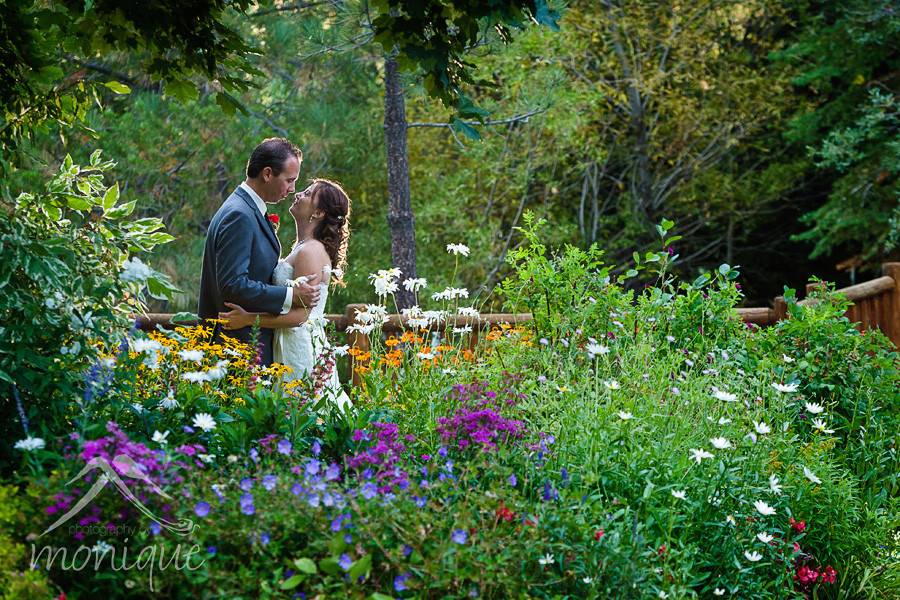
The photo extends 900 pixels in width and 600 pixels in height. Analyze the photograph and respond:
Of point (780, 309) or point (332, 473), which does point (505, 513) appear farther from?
point (780, 309)

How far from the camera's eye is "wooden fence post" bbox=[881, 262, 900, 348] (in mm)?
8625

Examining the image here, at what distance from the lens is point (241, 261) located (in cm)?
464

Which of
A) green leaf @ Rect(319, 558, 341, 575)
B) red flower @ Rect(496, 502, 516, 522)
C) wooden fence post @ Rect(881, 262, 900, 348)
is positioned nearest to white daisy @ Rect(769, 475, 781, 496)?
red flower @ Rect(496, 502, 516, 522)

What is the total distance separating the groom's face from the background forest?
4804 millimetres

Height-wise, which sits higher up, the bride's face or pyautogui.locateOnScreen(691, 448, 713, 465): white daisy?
the bride's face

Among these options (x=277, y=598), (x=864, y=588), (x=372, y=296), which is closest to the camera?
(x=277, y=598)

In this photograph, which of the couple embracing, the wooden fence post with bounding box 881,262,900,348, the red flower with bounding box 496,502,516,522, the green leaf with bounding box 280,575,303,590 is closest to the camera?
the green leaf with bounding box 280,575,303,590

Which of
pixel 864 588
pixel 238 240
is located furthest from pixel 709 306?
pixel 238 240

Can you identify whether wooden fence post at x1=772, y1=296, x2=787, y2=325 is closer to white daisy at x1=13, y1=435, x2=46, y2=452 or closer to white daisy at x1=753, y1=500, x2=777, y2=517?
white daisy at x1=753, y1=500, x2=777, y2=517

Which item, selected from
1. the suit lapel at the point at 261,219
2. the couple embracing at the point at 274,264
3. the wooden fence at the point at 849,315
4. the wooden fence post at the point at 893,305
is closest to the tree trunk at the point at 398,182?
the wooden fence at the point at 849,315

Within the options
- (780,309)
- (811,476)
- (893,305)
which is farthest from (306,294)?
(893,305)

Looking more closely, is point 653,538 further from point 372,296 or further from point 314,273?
point 372,296

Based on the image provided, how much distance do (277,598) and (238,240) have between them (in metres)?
2.22

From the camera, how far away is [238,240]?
4645mm
